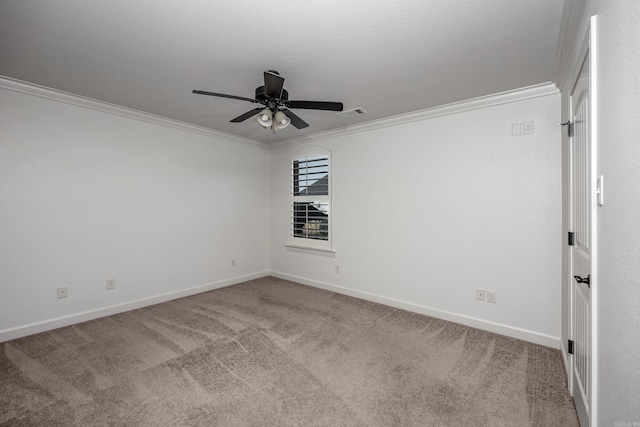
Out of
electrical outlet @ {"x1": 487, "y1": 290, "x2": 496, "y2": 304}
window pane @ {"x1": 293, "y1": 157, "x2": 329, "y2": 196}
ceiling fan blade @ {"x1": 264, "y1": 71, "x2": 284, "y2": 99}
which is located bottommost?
electrical outlet @ {"x1": 487, "y1": 290, "x2": 496, "y2": 304}

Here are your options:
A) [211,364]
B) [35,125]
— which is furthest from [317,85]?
[35,125]

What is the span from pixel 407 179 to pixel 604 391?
2.74 metres

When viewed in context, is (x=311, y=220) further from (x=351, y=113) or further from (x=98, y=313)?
(x=98, y=313)

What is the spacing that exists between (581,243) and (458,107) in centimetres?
196

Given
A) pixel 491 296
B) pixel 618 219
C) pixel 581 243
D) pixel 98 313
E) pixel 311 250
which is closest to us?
pixel 618 219

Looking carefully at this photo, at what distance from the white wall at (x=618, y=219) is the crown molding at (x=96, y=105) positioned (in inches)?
168

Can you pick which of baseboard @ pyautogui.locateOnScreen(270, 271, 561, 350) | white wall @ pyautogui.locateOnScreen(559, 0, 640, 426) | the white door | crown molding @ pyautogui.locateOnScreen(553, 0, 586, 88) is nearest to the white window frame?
baseboard @ pyautogui.locateOnScreen(270, 271, 561, 350)

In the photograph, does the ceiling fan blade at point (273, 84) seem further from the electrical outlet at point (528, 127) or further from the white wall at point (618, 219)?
the electrical outlet at point (528, 127)

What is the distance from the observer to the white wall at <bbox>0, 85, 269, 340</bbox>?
278cm

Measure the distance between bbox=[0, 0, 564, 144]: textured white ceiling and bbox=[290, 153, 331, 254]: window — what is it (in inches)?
64.6

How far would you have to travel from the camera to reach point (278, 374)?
2184mm

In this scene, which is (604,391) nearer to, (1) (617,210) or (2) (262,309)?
(1) (617,210)

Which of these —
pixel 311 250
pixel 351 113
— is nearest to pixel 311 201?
pixel 311 250

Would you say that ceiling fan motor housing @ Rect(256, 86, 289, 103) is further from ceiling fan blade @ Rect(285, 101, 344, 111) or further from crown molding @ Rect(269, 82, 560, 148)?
crown molding @ Rect(269, 82, 560, 148)
